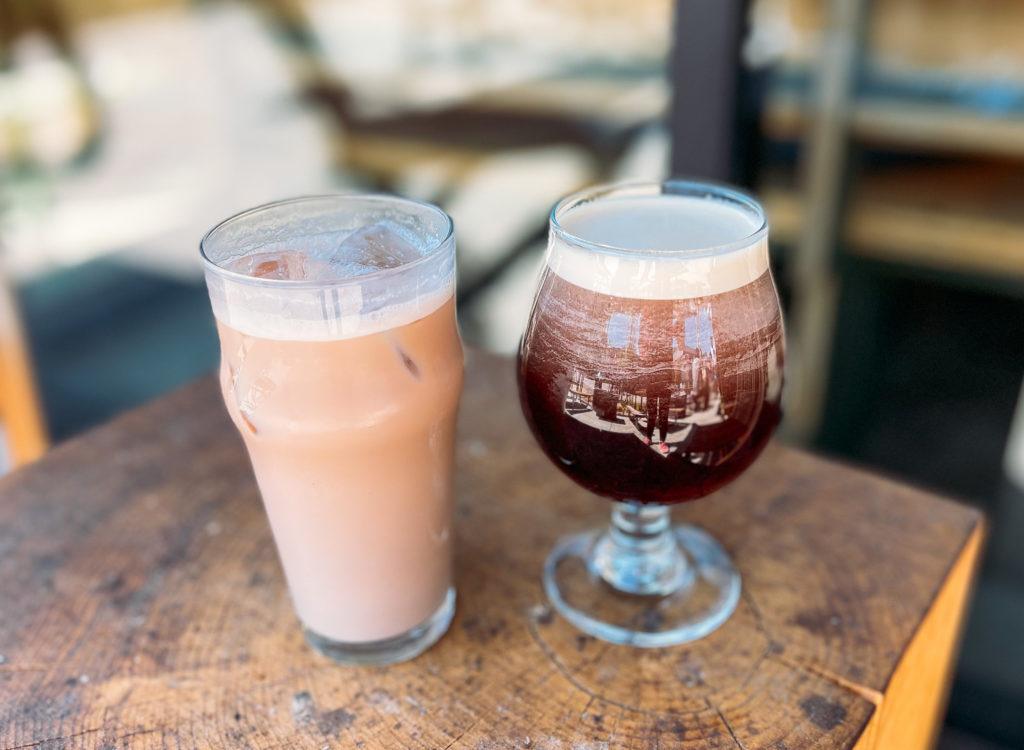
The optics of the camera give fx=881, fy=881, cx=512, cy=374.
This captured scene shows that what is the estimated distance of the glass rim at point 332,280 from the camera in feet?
1.78

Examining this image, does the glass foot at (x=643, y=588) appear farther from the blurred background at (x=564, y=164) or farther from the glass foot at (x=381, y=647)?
the blurred background at (x=564, y=164)

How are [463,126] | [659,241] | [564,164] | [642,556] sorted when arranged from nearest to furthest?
[659,241] → [642,556] → [564,164] → [463,126]

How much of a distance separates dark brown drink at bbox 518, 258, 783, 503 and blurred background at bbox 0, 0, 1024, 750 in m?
0.47

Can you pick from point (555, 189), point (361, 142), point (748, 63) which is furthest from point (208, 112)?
point (748, 63)

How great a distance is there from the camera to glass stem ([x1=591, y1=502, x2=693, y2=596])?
743mm

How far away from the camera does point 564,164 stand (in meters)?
Answer: 2.16

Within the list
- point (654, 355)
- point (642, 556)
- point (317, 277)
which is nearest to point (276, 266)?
point (317, 277)

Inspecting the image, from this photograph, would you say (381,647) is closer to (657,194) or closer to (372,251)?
(372,251)

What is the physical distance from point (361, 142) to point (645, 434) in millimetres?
2093

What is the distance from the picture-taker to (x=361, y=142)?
251 centimetres

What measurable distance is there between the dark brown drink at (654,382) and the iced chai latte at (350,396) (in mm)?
79

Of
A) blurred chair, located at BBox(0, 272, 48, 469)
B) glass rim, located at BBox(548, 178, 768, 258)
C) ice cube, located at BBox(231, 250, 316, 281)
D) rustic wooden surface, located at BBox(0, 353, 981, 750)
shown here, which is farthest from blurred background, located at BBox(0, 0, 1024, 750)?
ice cube, located at BBox(231, 250, 316, 281)

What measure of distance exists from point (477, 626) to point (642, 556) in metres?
0.15

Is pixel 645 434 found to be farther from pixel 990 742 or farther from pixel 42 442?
pixel 42 442
